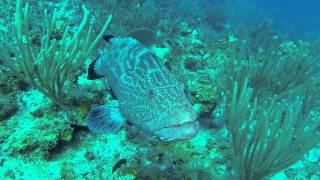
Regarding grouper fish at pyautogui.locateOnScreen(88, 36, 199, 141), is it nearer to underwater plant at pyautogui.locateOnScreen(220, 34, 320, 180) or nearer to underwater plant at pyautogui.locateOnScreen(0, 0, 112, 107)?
underwater plant at pyautogui.locateOnScreen(0, 0, 112, 107)

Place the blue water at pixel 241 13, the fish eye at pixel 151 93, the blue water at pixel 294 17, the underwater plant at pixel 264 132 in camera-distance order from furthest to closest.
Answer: the blue water at pixel 294 17
the blue water at pixel 241 13
the underwater plant at pixel 264 132
the fish eye at pixel 151 93

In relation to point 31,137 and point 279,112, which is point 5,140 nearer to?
point 31,137

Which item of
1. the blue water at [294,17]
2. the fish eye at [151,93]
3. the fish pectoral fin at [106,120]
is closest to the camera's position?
the fish eye at [151,93]

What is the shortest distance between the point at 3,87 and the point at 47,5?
17.2 ft

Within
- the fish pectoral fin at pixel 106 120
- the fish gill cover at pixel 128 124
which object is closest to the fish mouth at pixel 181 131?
the fish gill cover at pixel 128 124

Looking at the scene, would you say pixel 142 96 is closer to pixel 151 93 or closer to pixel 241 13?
pixel 151 93

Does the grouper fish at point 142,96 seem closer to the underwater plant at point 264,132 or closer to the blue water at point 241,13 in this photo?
the underwater plant at point 264,132

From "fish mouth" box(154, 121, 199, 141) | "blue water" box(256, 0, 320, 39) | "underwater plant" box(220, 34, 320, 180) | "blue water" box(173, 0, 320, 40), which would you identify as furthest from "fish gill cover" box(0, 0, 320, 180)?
"blue water" box(256, 0, 320, 39)

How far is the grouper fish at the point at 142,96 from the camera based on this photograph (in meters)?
2.06

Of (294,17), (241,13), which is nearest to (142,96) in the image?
(241,13)

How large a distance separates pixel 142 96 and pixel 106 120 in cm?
59

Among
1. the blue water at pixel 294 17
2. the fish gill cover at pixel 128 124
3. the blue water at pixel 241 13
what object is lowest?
the fish gill cover at pixel 128 124

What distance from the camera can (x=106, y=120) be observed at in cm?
273

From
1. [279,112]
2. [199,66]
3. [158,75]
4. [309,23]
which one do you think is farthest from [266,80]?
[309,23]
